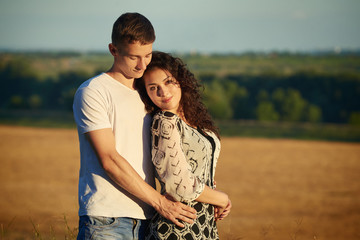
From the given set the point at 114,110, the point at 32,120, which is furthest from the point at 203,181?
the point at 32,120

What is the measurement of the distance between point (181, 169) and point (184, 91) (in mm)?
636

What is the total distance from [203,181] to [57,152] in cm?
2445

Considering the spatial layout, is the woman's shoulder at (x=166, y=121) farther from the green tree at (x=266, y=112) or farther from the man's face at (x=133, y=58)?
the green tree at (x=266, y=112)

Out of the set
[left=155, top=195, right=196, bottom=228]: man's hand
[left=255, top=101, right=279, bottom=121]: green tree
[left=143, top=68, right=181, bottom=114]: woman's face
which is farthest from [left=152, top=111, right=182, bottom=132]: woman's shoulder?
[left=255, top=101, right=279, bottom=121]: green tree

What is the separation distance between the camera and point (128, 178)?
108 inches

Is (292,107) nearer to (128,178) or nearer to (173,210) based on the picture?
(173,210)

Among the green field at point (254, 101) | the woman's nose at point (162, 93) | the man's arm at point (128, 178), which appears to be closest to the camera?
the man's arm at point (128, 178)

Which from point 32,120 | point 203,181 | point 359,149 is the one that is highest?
point 203,181

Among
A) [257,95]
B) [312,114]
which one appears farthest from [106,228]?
[257,95]

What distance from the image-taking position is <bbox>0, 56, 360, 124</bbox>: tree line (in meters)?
38.1

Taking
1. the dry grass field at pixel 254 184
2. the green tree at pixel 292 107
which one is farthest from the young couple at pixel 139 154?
the green tree at pixel 292 107

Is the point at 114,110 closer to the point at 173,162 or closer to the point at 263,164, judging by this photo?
the point at 173,162

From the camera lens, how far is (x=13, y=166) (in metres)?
22.7

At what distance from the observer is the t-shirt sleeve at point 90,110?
275cm
